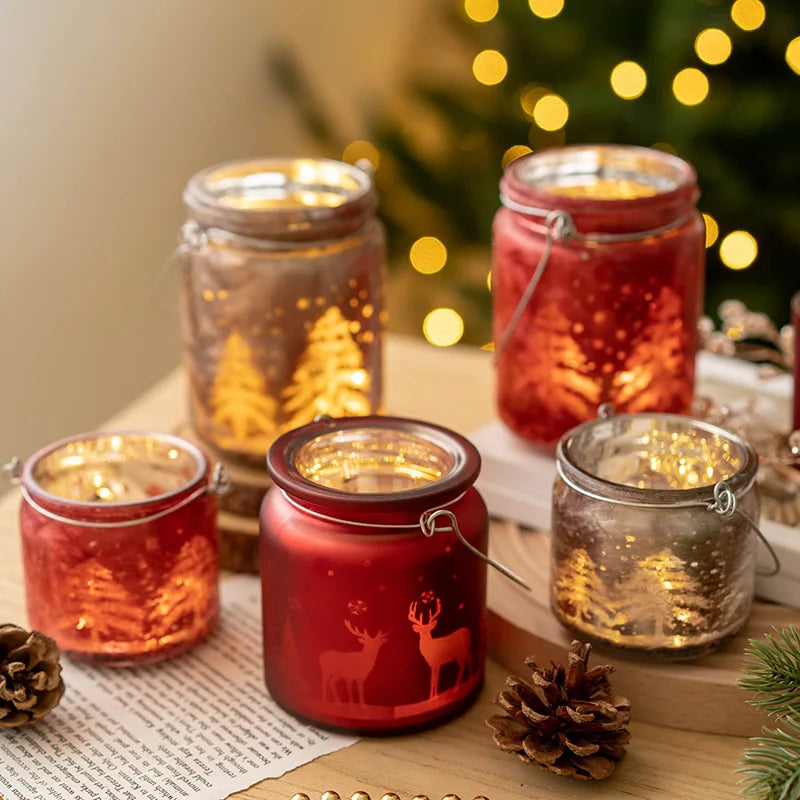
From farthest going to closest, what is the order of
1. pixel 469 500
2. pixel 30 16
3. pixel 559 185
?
1. pixel 30 16
2. pixel 559 185
3. pixel 469 500

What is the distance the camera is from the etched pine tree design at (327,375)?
3.12 feet

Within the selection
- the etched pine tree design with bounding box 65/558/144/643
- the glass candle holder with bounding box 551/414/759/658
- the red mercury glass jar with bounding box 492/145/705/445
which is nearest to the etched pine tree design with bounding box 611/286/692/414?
the red mercury glass jar with bounding box 492/145/705/445

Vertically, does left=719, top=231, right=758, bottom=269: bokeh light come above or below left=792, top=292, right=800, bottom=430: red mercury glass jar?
below

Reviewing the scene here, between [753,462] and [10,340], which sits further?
[10,340]

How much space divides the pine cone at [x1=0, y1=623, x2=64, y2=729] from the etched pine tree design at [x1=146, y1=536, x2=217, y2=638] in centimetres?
8

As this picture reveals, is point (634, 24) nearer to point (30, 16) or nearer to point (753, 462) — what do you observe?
point (30, 16)

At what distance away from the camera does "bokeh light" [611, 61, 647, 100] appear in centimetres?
159

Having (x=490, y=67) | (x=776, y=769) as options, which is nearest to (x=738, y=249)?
(x=490, y=67)

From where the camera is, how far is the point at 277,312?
93cm

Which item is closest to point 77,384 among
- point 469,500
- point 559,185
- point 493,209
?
point 493,209

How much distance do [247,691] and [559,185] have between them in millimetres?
438

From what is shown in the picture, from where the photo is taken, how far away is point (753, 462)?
2.58 ft

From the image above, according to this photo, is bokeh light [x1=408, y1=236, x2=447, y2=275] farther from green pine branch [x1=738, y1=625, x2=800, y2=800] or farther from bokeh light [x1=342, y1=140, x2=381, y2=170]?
green pine branch [x1=738, y1=625, x2=800, y2=800]

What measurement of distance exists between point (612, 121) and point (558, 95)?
0.24 ft
